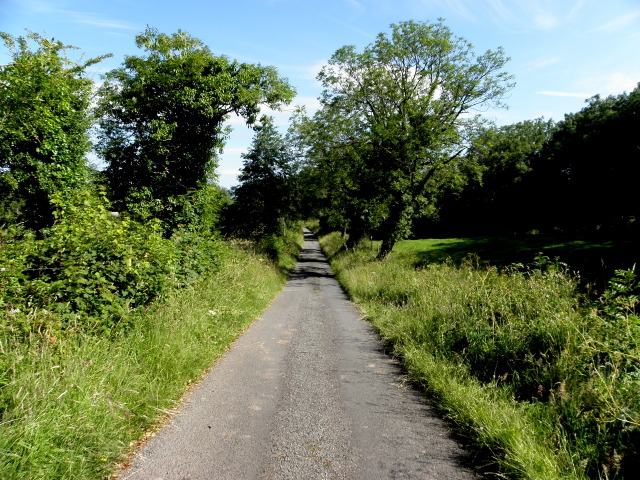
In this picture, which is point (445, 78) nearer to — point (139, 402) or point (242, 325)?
point (242, 325)

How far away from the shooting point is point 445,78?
1775 cm

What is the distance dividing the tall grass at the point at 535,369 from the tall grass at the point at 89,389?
12.0 ft

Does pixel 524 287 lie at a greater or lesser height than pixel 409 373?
greater

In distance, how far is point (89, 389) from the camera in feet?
11.2

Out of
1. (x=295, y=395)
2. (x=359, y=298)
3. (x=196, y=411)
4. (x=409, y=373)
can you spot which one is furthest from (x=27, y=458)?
(x=359, y=298)

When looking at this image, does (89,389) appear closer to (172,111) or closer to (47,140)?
(172,111)

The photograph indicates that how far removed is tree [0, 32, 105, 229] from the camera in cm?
1173

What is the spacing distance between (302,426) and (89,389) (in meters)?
2.31

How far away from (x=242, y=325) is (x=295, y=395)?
3.70 metres

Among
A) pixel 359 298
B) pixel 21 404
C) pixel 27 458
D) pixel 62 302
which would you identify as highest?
pixel 62 302

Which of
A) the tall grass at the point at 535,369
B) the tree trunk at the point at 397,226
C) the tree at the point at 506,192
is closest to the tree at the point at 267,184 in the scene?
the tree trunk at the point at 397,226

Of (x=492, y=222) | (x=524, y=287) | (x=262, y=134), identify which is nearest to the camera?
(x=524, y=287)

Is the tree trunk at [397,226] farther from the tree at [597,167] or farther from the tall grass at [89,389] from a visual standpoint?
the tall grass at [89,389]

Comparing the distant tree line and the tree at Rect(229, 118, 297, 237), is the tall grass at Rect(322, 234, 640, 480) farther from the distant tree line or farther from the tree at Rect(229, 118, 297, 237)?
the tree at Rect(229, 118, 297, 237)
